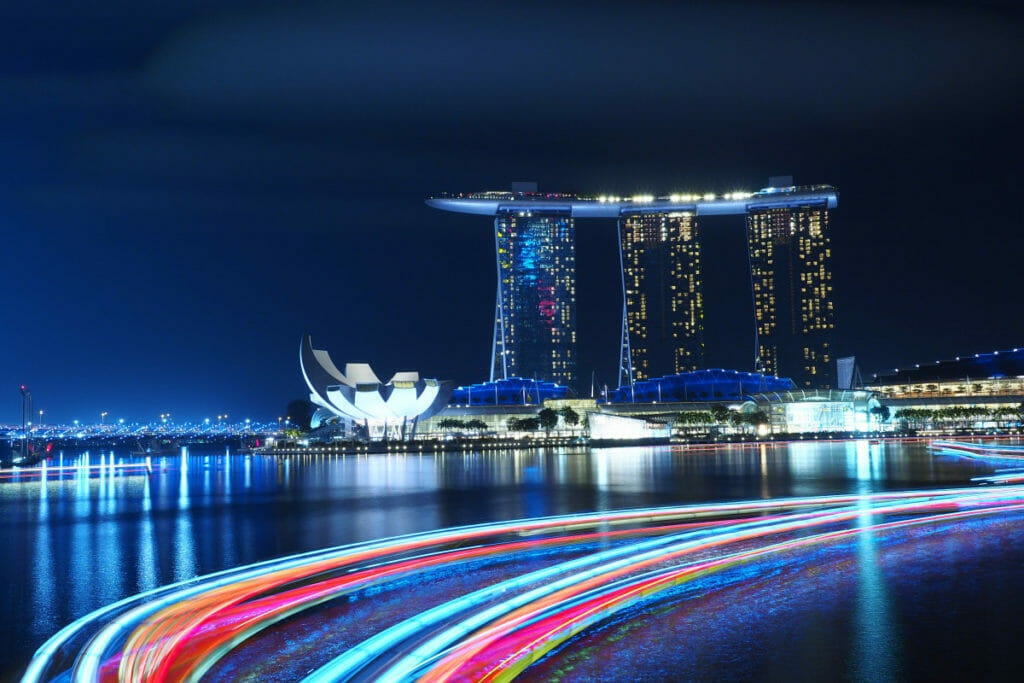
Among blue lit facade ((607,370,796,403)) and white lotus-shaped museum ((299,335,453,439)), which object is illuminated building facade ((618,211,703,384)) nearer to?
blue lit facade ((607,370,796,403))

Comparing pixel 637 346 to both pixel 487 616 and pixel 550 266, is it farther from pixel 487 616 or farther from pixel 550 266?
pixel 487 616

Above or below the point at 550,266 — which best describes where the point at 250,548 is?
below

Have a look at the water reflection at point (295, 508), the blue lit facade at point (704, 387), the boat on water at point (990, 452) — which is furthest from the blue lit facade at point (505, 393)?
the water reflection at point (295, 508)

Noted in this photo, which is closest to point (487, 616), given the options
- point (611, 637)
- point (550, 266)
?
point (611, 637)

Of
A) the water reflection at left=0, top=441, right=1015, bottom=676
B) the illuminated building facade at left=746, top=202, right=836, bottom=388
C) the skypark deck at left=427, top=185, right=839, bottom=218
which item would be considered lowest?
the water reflection at left=0, top=441, right=1015, bottom=676

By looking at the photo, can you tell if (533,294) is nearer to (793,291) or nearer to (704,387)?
(704,387)

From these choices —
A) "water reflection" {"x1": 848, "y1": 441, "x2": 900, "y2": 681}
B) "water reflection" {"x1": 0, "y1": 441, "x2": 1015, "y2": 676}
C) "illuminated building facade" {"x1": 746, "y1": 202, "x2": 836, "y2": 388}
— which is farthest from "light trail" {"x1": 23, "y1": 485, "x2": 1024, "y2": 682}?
"illuminated building facade" {"x1": 746, "y1": 202, "x2": 836, "y2": 388}
